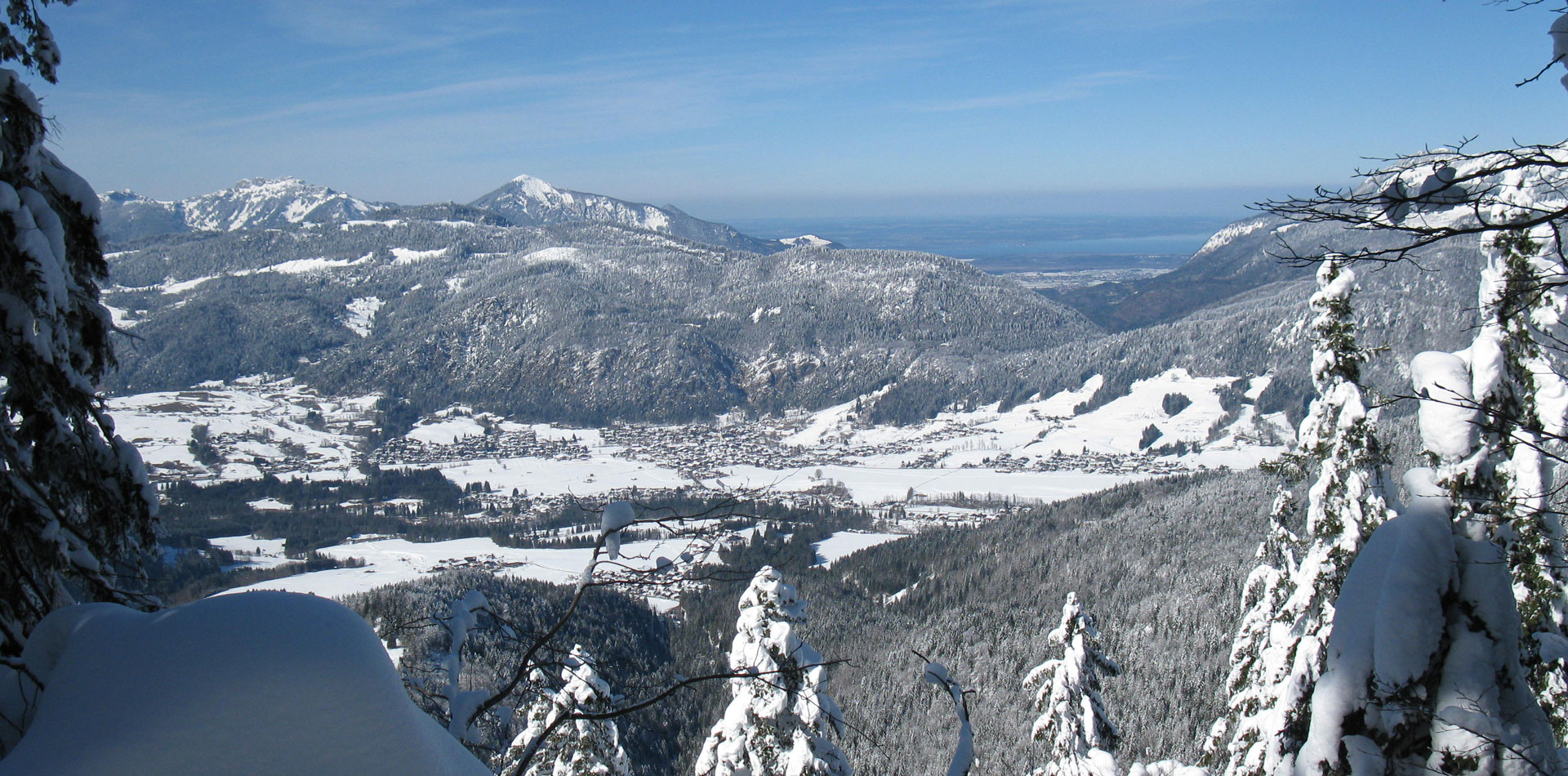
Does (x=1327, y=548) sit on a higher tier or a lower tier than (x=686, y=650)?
higher

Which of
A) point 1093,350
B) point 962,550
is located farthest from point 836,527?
point 1093,350

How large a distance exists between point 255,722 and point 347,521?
120288 millimetres

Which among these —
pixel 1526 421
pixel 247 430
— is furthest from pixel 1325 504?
pixel 247 430

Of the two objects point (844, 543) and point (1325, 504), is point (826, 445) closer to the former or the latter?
point (844, 543)

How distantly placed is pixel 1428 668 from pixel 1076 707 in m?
9.60

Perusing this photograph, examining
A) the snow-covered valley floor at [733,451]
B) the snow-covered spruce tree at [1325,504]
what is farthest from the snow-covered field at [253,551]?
the snow-covered spruce tree at [1325,504]

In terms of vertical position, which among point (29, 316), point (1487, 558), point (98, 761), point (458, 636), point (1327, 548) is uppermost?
point (29, 316)

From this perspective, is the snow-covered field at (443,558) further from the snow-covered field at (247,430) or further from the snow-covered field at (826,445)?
the snow-covered field at (247,430)

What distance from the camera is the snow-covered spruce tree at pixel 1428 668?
3.79 meters

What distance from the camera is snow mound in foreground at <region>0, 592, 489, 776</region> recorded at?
1.87 m

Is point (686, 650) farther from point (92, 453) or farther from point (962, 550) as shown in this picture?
point (92, 453)

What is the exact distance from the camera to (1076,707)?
A: 500 inches

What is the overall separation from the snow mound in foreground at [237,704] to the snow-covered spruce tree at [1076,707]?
1193 centimetres

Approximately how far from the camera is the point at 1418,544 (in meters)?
3.98
